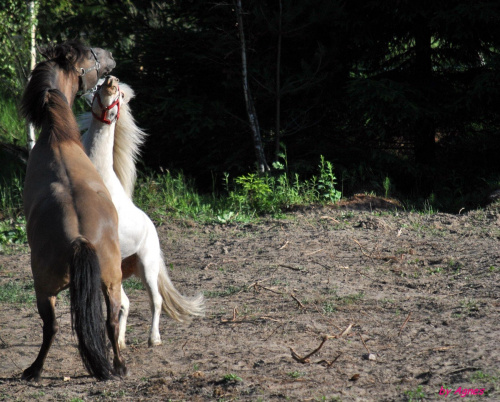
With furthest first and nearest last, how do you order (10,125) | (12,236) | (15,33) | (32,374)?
(10,125) < (15,33) < (12,236) < (32,374)

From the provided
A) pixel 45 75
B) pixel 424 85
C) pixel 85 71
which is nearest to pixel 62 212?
pixel 45 75

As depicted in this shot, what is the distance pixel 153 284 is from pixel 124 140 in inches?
42.2

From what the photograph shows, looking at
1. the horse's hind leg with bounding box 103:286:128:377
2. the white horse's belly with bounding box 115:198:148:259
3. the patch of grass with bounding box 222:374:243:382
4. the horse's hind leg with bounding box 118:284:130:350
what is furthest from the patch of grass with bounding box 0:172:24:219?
the patch of grass with bounding box 222:374:243:382

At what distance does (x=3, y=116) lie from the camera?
12.4 metres

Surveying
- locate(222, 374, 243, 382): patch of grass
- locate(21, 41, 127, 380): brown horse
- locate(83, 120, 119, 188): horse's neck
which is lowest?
locate(222, 374, 243, 382): patch of grass

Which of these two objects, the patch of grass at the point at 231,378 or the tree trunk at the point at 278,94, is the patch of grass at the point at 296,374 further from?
the tree trunk at the point at 278,94

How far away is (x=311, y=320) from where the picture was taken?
4371 mm

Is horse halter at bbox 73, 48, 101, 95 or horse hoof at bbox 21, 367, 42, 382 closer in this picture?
horse hoof at bbox 21, 367, 42, 382

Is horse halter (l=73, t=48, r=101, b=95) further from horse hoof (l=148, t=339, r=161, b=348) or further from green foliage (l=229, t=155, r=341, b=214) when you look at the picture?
green foliage (l=229, t=155, r=341, b=214)

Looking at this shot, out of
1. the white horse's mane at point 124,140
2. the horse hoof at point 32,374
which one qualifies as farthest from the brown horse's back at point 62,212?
the white horse's mane at point 124,140

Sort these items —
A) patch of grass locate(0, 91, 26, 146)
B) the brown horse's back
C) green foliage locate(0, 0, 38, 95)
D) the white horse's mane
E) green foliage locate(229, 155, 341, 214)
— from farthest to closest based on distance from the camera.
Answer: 1. patch of grass locate(0, 91, 26, 146)
2. green foliage locate(0, 0, 38, 95)
3. green foliage locate(229, 155, 341, 214)
4. the white horse's mane
5. the brown horse's back

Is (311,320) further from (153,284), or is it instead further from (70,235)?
(70,235)

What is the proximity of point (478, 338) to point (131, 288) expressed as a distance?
3.11m

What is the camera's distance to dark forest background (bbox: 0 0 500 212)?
29.0 ft
